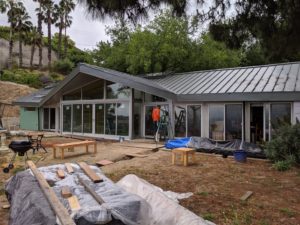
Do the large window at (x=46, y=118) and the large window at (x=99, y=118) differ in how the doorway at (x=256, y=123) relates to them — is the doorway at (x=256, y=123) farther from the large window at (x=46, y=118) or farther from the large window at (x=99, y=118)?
the large window at (x=46, y=118)

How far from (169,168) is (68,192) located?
4.88m

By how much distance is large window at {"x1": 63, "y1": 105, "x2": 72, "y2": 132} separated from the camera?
18250mm

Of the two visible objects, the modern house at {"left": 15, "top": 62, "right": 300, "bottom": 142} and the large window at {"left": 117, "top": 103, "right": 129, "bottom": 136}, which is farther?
the large window at {"left": 117, "top": 103, "right": 129, "bottom": 136}

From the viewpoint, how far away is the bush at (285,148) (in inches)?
336

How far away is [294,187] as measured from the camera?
6496mm

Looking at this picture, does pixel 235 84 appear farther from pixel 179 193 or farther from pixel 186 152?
pixel 179 193

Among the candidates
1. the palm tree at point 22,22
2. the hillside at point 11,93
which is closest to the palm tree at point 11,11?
the palm tree at point 22,22

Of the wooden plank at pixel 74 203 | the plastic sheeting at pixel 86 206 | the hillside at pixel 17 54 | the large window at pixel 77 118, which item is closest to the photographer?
the plastic sheeting at pixel 86 206

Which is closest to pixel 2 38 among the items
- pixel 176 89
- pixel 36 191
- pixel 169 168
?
pixel 176 89

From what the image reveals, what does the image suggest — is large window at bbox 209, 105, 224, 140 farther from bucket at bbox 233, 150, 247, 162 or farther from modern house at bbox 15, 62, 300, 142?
bucket at bbox 233, 150, 247, 162

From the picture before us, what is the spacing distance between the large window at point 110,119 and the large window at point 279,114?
25.3 feet

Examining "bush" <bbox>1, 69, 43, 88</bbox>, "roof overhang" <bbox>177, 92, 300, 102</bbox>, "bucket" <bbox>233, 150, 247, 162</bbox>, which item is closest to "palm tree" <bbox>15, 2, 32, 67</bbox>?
"bush" <bbox>1, 69, 43, 88</bbox>

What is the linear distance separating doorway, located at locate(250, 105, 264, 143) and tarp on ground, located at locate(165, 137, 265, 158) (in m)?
1.31

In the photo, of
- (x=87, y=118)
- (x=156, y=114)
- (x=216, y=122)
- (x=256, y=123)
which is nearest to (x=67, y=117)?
(x=87, y=118)
